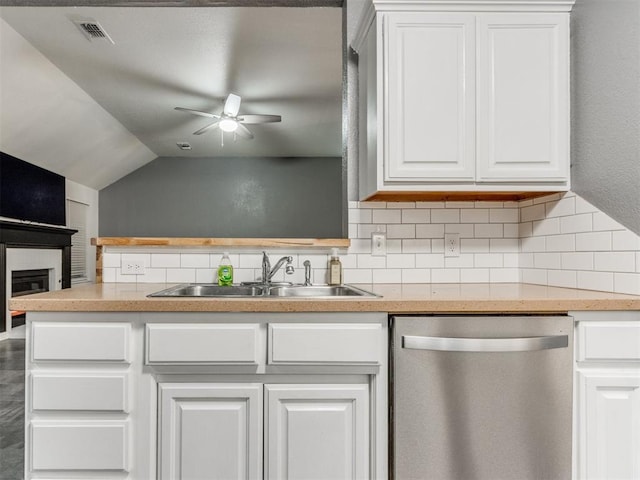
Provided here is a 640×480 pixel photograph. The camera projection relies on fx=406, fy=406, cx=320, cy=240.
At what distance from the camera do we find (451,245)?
195 cm

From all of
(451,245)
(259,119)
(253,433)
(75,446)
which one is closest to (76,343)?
(75,446)

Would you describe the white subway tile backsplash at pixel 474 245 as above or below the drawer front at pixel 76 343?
above

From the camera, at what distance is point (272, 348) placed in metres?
1.28

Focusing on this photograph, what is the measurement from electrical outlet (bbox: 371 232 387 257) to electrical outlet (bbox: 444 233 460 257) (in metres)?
0.30

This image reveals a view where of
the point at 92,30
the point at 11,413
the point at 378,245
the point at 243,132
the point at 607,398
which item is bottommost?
the point at 11,413

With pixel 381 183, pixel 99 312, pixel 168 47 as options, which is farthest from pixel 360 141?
pixel 168 47

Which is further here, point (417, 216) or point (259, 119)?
point (259, 119)

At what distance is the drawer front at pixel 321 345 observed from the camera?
1.28m

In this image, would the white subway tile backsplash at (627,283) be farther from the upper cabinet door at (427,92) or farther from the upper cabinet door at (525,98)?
the upper cabinet door at (427,92)

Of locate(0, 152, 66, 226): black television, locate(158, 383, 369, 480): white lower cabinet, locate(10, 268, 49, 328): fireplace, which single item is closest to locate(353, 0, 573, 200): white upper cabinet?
locate(158, 383, 369, 480): white lower cabinet

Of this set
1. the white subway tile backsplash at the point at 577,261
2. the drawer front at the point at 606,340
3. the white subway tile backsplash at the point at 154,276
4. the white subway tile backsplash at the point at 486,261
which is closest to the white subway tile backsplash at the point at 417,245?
the white subway tile backsplash at the point at 486,261

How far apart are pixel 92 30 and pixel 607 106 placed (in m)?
2.97

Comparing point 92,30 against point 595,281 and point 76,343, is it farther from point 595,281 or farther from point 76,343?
point 595,281

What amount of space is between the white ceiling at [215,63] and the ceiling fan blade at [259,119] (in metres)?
0.03
